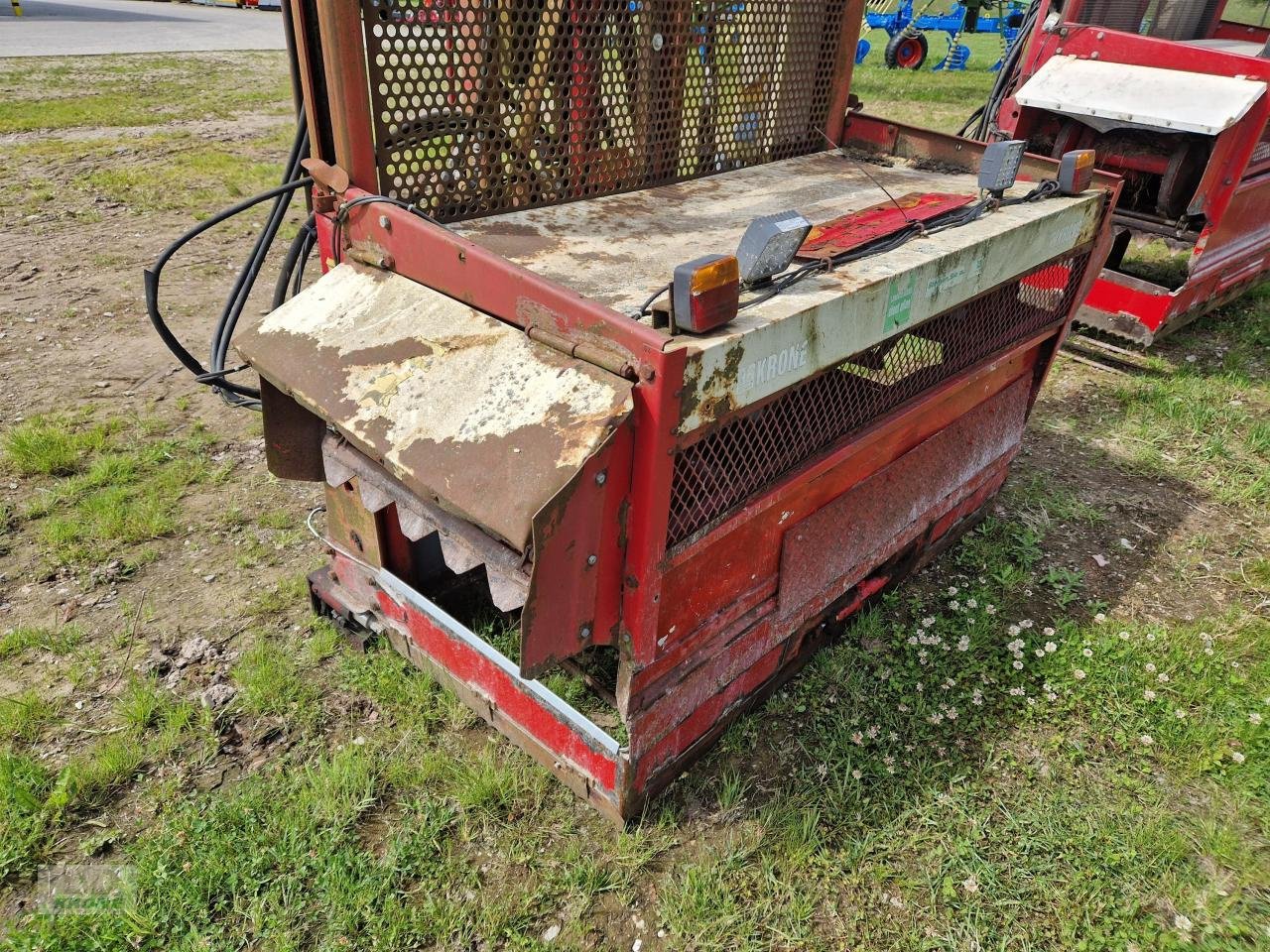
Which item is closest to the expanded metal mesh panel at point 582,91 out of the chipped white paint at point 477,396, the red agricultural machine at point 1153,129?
the chipped white paint at point 477,396

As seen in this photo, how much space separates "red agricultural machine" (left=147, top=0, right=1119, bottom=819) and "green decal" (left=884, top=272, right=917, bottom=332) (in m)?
0.01

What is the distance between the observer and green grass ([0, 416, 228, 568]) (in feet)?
10.6

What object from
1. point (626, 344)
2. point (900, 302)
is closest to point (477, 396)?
point (626, 344)

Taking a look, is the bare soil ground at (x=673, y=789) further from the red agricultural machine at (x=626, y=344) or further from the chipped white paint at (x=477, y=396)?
the chipped white paint at (x=477, y=396)

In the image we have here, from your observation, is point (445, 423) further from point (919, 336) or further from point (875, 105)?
point (875, 105)

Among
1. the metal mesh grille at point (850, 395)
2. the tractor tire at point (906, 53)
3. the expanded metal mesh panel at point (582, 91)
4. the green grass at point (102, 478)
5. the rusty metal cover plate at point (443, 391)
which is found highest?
the expanded metal mesh panel at point (582, 91)

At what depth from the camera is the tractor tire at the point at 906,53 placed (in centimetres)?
1567

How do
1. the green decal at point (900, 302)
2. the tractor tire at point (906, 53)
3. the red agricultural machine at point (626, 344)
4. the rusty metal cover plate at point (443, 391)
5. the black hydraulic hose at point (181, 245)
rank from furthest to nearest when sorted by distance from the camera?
1. the tractor tire at point (906, 53)
2. the black hydraulic hose at point (181, 245)
3. the green decal at point (900, 302)
4. the red agricultural machine at point (626, 344)
5. the rusty metal cover plate at point (443, 391)

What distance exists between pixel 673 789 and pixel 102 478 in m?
2.75

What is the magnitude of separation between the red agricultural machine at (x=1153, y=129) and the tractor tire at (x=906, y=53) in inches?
438

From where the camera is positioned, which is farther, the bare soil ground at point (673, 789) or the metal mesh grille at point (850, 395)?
the bare soil ground at point (673, 789)

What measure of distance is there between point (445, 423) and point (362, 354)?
0.33 meters

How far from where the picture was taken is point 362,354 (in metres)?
1.89

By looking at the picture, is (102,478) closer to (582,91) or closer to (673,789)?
(582,91)
